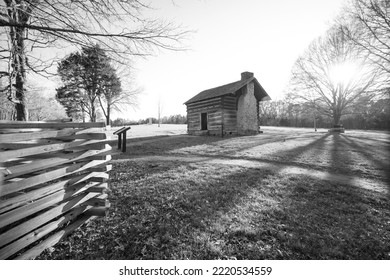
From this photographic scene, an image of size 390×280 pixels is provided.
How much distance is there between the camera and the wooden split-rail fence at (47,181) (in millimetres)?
2139

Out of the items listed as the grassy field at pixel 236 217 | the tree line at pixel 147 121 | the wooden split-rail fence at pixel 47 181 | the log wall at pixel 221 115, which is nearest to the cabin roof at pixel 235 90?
the log wall at pixel 221 115

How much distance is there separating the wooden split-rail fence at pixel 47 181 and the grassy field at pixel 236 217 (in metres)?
0.35

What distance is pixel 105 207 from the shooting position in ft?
11.2

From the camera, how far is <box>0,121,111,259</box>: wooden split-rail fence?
2.14 metres

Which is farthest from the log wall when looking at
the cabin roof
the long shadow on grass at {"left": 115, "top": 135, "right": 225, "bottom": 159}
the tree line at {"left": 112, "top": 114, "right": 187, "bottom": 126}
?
the tree line at {"left": 112, "top": 114, "right": 187, "bottom": 126}

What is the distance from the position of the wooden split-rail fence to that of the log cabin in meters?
13.8

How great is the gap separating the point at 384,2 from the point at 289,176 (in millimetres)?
14718

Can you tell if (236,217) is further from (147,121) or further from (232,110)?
(147,121)

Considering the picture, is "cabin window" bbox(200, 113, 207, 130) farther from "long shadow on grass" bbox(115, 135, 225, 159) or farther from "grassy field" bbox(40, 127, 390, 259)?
"grassy field" bbox(40, 127, 390, 259)

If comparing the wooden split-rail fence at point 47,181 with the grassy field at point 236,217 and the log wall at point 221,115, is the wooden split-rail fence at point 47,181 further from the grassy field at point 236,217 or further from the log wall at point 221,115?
the log wall at point 221,115

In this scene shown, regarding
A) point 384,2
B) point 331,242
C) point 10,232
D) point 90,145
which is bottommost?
point 331,242

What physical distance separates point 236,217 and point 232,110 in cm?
1516

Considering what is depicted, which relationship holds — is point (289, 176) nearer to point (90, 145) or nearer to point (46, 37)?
point (90, 145)
